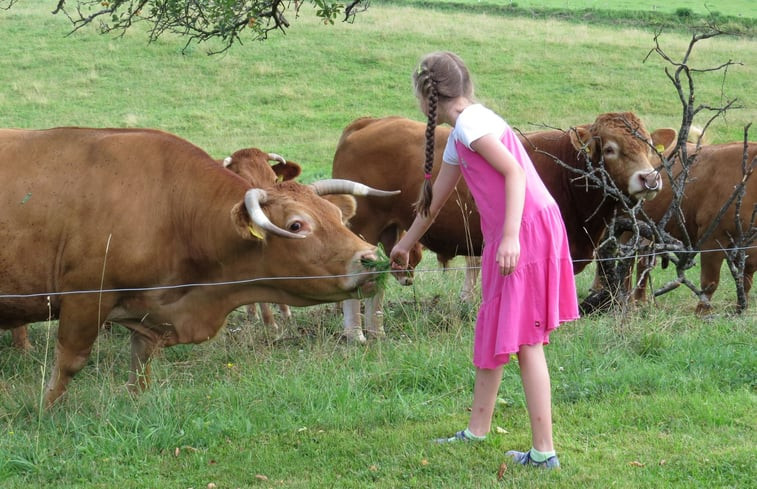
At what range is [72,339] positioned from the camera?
6.61 m

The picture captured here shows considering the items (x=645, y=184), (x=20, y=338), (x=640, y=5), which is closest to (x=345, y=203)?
(x=645, y=184)

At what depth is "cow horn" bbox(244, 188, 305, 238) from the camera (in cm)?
587

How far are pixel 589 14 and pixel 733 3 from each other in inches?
396

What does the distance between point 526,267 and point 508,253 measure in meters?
0.30

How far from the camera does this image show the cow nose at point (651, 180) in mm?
8484

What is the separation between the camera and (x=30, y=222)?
265 inches

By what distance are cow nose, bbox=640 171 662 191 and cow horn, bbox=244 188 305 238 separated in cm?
388

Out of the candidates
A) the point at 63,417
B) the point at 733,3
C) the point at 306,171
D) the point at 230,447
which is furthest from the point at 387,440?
the point at 733,3

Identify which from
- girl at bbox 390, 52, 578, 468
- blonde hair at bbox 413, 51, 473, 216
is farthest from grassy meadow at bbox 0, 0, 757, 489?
blonde hair at bbox 413, 51, 473, 216

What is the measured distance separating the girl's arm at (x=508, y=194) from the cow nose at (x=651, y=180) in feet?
14.6

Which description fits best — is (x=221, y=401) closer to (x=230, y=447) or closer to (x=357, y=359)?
(x=230, y=447)

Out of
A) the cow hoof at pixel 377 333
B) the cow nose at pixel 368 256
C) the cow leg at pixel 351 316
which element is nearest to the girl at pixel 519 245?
the cow nose at pixel 368 256

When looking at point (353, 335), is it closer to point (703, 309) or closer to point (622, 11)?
point (703, 309)

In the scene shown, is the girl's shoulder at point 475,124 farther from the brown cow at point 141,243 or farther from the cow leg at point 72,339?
the cow leg at point 72,339
